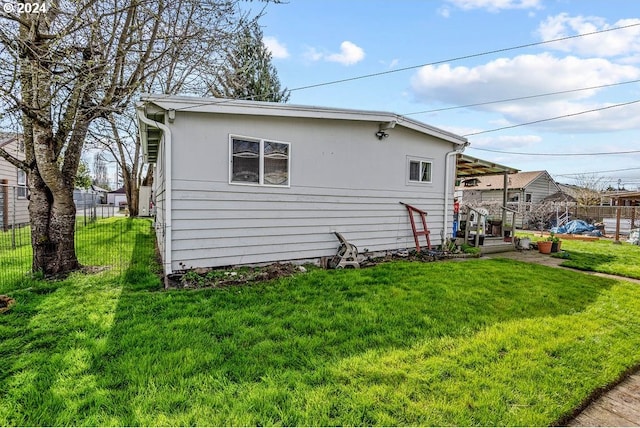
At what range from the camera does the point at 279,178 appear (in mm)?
6344

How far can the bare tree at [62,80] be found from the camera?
4836 millimetres

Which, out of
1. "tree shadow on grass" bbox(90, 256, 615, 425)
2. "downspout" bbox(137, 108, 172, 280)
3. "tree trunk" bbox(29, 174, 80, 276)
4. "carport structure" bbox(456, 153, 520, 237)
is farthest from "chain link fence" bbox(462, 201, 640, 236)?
"tree trunk" bbox(29, 174, 80, 276)

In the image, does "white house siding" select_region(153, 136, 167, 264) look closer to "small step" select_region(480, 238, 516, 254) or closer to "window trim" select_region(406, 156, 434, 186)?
"window trim" select_region(406, 156, 434, 186)

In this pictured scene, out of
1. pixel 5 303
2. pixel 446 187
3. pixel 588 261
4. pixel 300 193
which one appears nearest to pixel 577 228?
pixel 588 261

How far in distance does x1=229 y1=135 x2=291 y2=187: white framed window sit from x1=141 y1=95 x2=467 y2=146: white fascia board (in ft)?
1.62

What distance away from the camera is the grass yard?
235 centimetres

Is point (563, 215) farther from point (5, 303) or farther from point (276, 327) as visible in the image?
point (5, 303)

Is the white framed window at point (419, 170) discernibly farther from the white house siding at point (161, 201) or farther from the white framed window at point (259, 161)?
the white house siding at point (161, 201)

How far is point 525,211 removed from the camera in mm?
20812

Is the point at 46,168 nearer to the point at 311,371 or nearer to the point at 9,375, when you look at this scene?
the point at 9,375

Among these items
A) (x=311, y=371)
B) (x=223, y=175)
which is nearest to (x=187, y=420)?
(x=311, y=371)

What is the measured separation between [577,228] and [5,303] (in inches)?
798

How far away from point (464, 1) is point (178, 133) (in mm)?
6587
